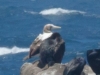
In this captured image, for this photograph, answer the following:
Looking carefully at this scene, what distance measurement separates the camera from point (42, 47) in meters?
21.6

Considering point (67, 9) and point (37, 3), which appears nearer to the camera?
point (67, 9)

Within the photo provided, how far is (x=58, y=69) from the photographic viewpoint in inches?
826

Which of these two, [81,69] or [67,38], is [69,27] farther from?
[81,69]

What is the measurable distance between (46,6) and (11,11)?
21.6 feet

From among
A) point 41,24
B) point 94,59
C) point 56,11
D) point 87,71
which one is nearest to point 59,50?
point 87,71

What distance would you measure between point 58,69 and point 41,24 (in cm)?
3995

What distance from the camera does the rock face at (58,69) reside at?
66.1ft

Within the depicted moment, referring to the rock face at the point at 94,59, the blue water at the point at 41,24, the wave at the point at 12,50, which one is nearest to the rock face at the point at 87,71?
the rock face at the point at 94,59

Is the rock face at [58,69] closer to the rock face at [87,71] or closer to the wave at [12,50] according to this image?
the rock face at [87,71]

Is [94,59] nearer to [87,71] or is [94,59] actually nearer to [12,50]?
[87,71]

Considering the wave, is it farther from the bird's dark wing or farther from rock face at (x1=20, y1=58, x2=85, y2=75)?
the bird's dark wing

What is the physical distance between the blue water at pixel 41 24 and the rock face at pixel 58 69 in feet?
44.2

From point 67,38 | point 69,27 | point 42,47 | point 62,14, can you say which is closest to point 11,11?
point 62,14

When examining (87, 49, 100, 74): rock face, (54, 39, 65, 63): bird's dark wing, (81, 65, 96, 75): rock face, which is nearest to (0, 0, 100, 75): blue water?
(54, 39, 65, 63): bird's dark wing
